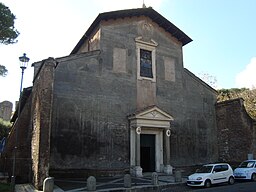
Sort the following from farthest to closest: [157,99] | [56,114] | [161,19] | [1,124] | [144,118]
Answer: [1,124], [161,19], [157,99], [144,118], [56,114]

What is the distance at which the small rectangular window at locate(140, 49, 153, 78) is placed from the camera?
19984 mm

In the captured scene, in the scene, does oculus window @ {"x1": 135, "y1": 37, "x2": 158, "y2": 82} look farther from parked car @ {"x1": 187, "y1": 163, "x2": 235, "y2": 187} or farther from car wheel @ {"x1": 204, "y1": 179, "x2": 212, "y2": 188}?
car wheel @ {"x1": 204, "y1": 179, "x2": 212, "y2": 188}

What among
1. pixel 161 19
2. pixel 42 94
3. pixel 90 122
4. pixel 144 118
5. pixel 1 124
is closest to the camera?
pixel 42 94

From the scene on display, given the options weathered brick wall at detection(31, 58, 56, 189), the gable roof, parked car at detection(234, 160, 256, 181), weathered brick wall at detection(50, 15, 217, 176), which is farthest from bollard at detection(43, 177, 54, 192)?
the gable roof

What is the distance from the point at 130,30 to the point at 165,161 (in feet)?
31.9

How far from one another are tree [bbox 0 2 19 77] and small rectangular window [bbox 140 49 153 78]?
29.3ft

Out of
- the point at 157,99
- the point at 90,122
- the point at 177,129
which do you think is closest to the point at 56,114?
the point at 90,122

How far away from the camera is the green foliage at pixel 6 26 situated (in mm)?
13633

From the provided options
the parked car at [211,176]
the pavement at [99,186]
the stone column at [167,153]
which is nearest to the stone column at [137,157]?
the stone column at [167,153]

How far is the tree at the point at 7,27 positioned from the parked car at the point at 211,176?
11999mm

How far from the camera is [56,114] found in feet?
51.3

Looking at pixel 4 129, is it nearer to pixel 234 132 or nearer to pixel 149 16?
pixel 149 16

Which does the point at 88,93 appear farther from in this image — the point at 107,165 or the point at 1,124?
the point at 1,124

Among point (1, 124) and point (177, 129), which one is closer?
point (177, 129)
